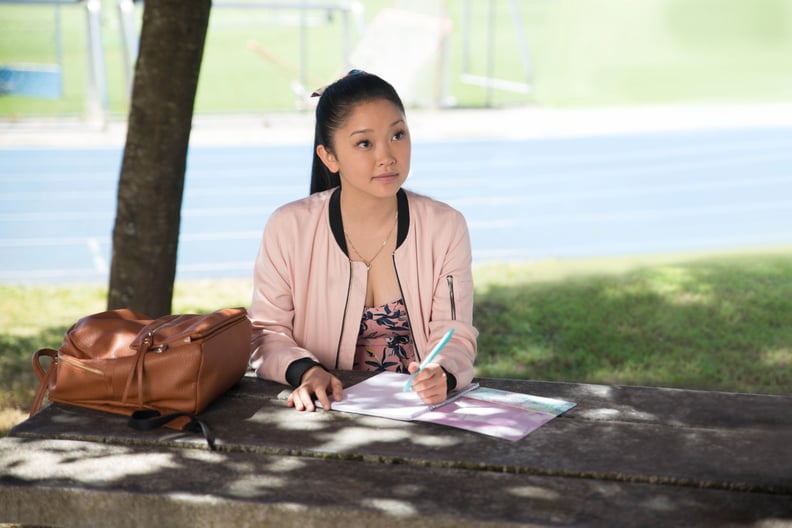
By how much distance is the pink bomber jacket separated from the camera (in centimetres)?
279

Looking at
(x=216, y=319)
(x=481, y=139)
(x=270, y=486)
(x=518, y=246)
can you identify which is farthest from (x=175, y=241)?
(x=481, y=139)

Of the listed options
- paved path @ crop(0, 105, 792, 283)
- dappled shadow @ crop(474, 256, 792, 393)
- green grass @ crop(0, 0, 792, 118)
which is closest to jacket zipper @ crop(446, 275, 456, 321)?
dappled shadow @ crop(474, 256, 792, 393)

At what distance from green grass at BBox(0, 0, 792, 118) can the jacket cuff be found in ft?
57.5

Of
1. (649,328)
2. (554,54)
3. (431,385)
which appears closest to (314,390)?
(431,385)

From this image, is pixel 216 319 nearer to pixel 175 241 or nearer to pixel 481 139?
pixel 175 241

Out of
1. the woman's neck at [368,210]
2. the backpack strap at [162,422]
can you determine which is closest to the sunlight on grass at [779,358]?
the woman's neck at [368,210]

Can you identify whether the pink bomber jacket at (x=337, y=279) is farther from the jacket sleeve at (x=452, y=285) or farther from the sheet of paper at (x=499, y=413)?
the sheet of paper at (x=499, y=413)

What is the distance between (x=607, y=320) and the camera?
20.1 feet

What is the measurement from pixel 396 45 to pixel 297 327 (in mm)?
17042

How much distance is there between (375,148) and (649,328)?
12.0 feet

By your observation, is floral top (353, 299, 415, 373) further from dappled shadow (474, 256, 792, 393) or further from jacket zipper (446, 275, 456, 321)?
dappled shadow (474, 256, 792, 393)

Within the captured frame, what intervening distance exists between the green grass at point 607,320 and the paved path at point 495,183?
1547 mm

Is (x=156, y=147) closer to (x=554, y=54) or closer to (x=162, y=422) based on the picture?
(x=162, y=422)

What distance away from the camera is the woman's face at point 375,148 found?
2693 mm
